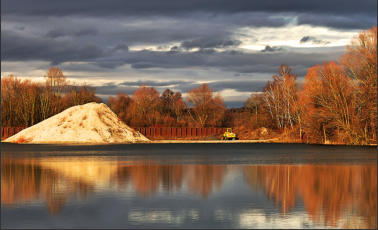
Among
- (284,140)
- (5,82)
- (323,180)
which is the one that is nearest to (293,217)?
(323,180)

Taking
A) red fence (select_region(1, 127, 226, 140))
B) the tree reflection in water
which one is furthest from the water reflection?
red fence (select_region(1, 127, 226, 140))

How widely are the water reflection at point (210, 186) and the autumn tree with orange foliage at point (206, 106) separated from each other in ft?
294

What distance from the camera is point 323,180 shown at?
2252cm

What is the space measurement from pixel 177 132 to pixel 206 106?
55.0ft

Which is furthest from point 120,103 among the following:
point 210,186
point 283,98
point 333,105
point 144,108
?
point 210,186

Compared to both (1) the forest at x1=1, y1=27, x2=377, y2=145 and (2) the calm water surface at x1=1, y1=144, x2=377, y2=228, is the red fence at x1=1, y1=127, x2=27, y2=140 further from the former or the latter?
(2) the calm water surface at x1=1, y1=144, x2=377, y2=228

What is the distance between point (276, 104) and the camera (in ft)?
323

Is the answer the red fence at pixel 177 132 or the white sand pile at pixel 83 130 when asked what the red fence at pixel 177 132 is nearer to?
the red fence at pixel 177 132

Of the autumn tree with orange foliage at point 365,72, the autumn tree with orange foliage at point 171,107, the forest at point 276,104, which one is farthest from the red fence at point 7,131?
the autumn tree with orange foliage at point 365,72

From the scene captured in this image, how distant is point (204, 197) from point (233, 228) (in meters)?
5.38

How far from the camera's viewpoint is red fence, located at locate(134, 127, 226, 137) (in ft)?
344

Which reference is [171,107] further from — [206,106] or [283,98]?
[283,98]

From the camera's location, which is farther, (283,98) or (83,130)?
(283,98)

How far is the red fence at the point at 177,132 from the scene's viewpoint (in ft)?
344
